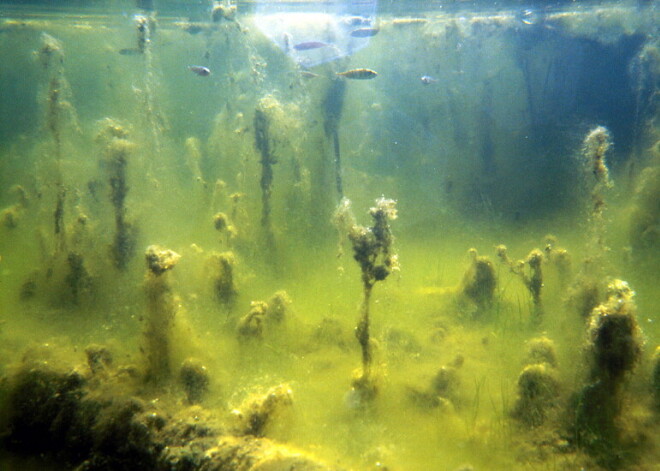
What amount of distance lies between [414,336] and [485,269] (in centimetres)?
258

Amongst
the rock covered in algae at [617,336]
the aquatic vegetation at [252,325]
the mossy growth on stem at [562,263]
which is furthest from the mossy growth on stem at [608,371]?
the aquatic vegetation at [252,325]

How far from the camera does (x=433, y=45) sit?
1027 inches

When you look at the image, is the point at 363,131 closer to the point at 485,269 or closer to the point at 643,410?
the point at 485,269

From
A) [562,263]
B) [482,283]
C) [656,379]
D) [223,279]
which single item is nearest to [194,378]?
[223,279]

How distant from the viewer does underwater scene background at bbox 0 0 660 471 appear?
13.5 feet

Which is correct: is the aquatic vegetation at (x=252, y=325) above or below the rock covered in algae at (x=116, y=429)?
above

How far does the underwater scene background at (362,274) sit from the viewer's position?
4125mm

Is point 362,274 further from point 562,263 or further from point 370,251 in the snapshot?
point 562,263

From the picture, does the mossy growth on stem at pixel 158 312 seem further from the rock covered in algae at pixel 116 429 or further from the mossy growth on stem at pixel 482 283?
the mossy growth on stem at pixel 482 283

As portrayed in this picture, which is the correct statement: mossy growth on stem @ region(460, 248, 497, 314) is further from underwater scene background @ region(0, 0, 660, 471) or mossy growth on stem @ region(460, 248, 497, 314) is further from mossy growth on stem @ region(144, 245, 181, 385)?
mossy growth on stem @ region(144, 245, 181, 385)

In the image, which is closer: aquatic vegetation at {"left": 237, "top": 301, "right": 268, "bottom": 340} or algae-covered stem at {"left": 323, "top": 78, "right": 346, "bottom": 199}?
aquatic vegetation at {"left": 237, "top": 301, "right": 268, "bottom": 340}

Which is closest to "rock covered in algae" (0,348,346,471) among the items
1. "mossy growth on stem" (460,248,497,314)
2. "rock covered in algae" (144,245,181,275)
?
"rock covered in algae" (144,245,181,275)

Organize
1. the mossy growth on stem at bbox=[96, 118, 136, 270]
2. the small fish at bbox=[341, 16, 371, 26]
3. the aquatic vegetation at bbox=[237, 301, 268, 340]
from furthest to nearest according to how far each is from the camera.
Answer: the small fish at bbox=[341, 16, 371, 26], the mossy growth on stem at bbox=[96, 118, 136, 270], the aquatic vegetation at bbox=[237, 301, 268, 340]

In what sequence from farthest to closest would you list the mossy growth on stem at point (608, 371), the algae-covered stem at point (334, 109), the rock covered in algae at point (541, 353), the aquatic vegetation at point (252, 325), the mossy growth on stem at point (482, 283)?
the algae-covered stem at point (334, 109)
the mossy growth on stem at point (482, 283)
the aquatic vegetation at point (252, 325)
the rock covered in algae at point (541, 353)
the mossy growth on stem at point (608, 371)
